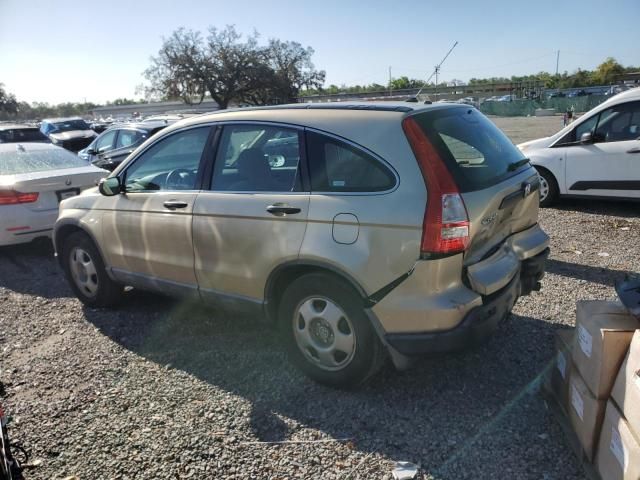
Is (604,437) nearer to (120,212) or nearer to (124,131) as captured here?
(120,212)

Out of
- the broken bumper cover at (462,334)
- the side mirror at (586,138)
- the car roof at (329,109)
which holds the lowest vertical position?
the broken bumper cover at (462,334)

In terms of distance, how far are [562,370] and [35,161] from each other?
7415mm

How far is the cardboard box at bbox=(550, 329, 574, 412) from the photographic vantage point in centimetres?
277

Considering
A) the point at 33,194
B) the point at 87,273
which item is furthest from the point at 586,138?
the point at 33,194

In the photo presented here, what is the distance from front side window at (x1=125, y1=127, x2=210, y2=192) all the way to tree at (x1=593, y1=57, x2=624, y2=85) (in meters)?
121

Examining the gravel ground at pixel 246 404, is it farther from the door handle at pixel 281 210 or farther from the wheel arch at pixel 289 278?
the door handle at pixel 281 210

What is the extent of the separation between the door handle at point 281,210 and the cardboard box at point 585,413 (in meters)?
1.82

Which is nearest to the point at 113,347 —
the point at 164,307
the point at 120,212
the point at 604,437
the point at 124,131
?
the point at 164,307

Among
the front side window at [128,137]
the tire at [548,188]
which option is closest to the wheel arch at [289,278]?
the tire at [548,188]

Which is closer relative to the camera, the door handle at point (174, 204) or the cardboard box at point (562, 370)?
the cardboard box at point (562, 370)

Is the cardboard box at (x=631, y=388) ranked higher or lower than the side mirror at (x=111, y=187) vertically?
lower

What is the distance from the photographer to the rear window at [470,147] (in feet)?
9.86

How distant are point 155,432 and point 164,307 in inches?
81.6

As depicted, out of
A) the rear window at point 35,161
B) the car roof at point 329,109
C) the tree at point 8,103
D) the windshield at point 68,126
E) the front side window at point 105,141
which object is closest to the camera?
the car roof at point 329,109
